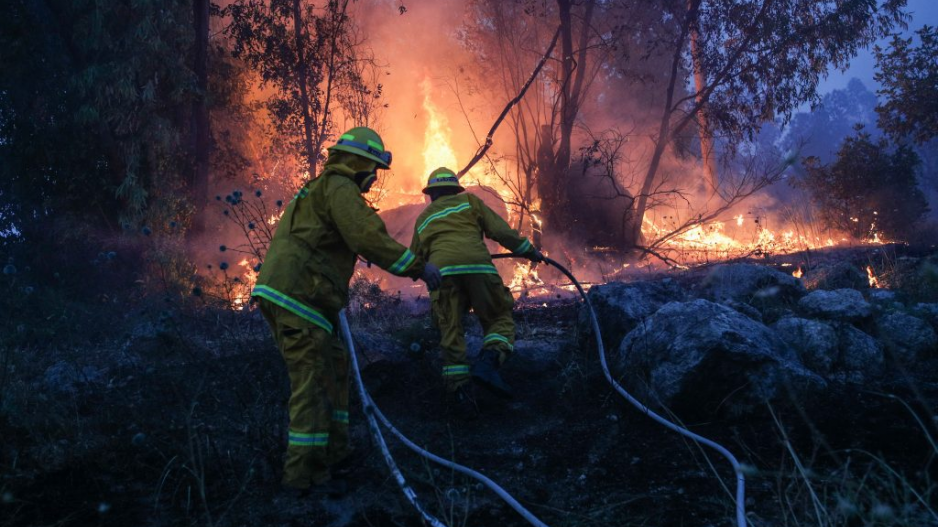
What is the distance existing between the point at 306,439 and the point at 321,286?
0.76m

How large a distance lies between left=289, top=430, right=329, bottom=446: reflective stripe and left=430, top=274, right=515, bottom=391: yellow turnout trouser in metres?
1.47

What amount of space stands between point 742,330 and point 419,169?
14.8m

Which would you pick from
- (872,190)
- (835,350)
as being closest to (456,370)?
(835,350)

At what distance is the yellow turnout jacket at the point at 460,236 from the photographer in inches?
194

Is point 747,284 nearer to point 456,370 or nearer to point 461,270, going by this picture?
point 461,270

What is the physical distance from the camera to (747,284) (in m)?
6.78

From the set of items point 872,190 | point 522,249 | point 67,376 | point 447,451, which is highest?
point 872,190

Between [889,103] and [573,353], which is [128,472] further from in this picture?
[889,103]

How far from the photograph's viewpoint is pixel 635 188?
20.1 metres

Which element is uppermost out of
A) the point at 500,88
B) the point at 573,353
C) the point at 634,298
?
the point at 500,88

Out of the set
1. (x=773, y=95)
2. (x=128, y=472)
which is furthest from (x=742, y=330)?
(x=773, y=95)

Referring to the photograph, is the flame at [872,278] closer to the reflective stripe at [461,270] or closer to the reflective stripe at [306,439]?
the reflective stripe at [461,270]

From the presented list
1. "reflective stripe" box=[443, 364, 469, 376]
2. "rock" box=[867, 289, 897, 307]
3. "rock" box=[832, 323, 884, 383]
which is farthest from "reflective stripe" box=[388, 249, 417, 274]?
"rock" box=[867, 289, 897, 307]

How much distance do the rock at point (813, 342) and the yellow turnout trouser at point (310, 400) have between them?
9.71ft
